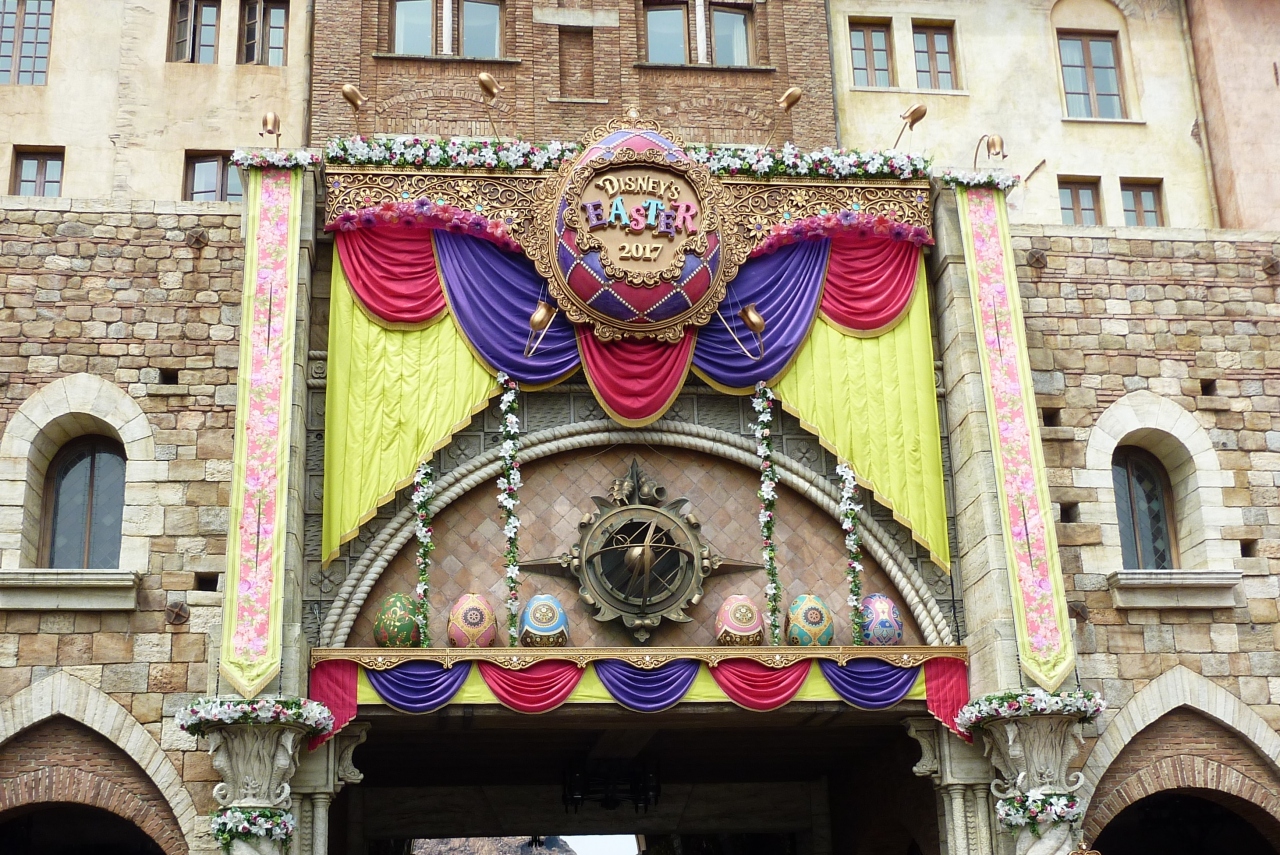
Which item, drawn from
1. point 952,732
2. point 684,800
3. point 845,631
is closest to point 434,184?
point 845,631

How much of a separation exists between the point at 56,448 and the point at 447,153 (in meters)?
5.12

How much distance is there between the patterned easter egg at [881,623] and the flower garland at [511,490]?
360 cm

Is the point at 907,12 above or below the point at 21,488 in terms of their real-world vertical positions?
above

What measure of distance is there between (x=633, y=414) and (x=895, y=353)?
9.98ft

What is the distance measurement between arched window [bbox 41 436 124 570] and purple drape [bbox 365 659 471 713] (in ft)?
10.5

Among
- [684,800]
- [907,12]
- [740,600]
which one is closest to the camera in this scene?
[740,600]

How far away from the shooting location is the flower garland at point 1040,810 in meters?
14.6

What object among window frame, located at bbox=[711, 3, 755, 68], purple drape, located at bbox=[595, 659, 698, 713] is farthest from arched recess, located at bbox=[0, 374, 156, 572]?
window frame, located at bbox=[711, 3, 755, 68]

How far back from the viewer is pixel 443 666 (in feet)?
48.8

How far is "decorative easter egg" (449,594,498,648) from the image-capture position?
1509 centimetres

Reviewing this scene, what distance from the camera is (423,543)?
1546 centimetres

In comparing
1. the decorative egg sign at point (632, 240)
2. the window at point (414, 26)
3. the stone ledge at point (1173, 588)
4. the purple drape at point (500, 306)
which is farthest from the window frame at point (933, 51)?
the stone ledge at point (1173, 588)

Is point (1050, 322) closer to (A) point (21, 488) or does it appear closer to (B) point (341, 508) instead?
(B) point (341, 508)

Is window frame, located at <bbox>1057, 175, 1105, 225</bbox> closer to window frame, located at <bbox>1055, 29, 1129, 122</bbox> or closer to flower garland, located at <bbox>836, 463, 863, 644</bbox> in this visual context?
window frame, located at <bbox>1055, 29, 1129, 122</bbox>
